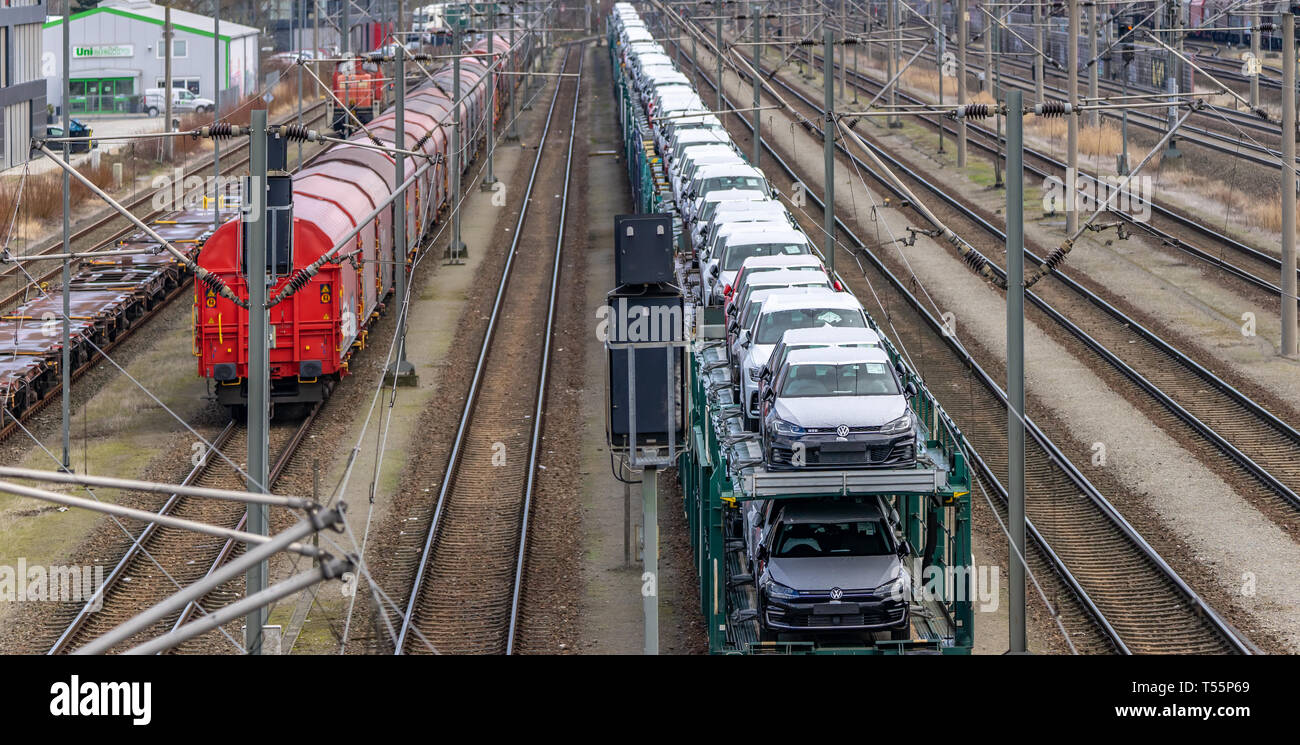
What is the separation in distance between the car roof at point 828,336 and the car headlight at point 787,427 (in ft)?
8.12

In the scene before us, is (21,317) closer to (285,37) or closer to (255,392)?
(255,392)

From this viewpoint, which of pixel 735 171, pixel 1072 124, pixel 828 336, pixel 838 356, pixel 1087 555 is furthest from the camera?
pixel 1072 124

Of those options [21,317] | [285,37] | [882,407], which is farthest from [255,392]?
[285,37]

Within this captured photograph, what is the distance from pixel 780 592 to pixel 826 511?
3.15 ft

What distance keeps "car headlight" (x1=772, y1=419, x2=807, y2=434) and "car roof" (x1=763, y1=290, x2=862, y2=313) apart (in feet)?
18.3

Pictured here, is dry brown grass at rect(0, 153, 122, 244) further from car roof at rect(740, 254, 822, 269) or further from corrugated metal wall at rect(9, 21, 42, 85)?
car roof at rect(740, 254, 822, 269)

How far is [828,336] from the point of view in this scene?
1967 cm

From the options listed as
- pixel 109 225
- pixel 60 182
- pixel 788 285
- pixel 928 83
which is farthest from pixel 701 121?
pixel 928 83

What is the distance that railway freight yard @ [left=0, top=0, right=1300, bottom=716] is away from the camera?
16.4m

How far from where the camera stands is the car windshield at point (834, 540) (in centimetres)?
1688

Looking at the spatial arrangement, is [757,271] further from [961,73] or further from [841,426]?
[961,73]

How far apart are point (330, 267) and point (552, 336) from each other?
890 centimetres

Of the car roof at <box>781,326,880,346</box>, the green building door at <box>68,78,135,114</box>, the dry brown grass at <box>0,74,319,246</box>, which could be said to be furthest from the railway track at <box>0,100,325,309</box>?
the car roof at <box>781,326,880,346</box>

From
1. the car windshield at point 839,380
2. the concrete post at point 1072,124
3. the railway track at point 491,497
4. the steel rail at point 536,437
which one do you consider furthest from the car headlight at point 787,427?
the concrete post at point 1072,124
